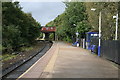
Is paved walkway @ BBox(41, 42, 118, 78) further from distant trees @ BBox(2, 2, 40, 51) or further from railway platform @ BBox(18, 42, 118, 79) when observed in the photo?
distant trees @ BBox(2, 2, 40, 51)

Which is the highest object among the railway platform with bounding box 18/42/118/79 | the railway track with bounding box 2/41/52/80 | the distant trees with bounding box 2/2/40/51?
the distant trees with bounding box 2/2/40/51

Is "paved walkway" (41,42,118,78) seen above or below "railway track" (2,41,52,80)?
above

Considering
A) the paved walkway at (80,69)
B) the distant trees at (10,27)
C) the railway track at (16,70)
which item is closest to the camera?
the paved walkway at (80,69)

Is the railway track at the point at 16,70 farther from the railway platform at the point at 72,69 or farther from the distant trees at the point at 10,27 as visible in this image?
the distant trees at the point at 10,27

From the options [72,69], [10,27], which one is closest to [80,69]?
[72,69]

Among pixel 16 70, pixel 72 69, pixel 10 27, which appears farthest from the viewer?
pixel 10 27

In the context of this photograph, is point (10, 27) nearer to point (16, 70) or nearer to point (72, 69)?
point (16, 70)

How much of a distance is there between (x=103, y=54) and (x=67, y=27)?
116ft

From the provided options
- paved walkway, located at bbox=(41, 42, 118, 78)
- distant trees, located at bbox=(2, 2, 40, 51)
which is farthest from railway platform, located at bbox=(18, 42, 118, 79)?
distant trees, located at bbox=(2, 2, 40, 51)

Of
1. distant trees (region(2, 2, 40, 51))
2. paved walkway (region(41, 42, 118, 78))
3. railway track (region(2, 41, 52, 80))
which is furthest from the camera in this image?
distant trees (region(2, 2, 40, 51))

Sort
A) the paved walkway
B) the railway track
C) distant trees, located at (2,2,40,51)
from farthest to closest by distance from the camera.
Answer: distant trees, located at (2,2,40,51)
the railway track
the paved walkway

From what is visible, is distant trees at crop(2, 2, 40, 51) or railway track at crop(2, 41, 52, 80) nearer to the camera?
railway track at crop(2, 41, 52, 80)

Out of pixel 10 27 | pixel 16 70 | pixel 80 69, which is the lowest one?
pixel 16 70

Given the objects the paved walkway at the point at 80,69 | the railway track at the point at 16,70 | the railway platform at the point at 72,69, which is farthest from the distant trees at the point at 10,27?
the paved walkway at the point at 80,69
